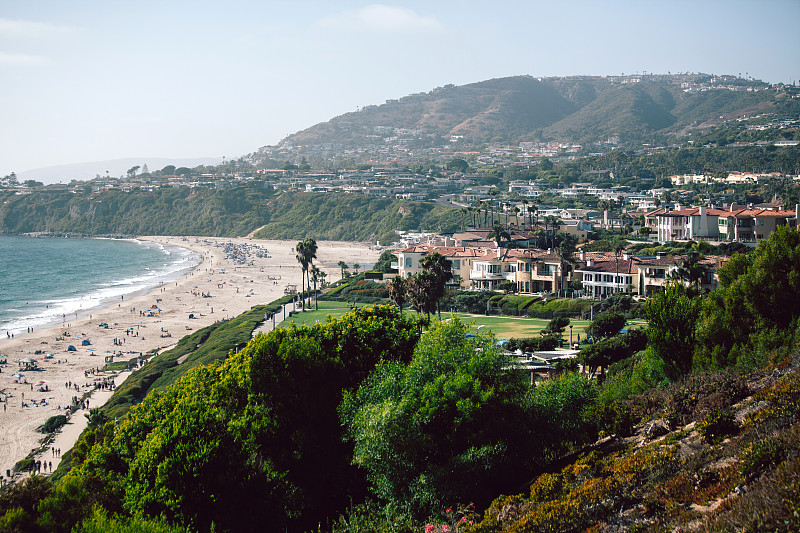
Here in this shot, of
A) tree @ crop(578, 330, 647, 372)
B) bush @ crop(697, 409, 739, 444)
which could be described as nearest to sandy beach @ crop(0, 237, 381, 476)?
tree @ crop(578, 330, 647, 372)

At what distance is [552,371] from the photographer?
28938 millimetres

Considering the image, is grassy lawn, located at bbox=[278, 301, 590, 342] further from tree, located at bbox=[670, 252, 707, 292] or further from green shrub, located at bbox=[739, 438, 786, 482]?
green shrub, located at bbox=[739, 438, 786, 482]

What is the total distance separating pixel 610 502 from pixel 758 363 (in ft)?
33.4

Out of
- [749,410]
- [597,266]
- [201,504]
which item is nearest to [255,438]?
[201,504]

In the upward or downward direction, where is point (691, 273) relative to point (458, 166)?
downward

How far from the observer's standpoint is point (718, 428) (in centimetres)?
1161

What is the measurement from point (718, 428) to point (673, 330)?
11.4 metres

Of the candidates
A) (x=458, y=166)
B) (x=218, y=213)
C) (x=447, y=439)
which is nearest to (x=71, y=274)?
(x=218, y=213)

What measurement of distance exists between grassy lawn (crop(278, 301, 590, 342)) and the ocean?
22825 mm

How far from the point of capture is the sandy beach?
3728 centimetres

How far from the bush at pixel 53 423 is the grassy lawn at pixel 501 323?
503 inches

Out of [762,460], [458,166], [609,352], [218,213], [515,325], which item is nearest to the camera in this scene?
[762,460]

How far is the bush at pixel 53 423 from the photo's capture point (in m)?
33.9

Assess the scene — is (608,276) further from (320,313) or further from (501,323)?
(320,313)
